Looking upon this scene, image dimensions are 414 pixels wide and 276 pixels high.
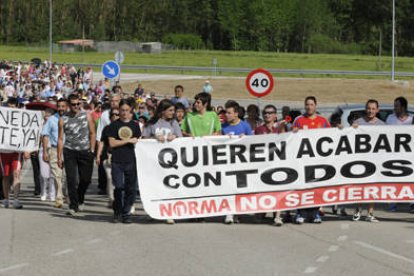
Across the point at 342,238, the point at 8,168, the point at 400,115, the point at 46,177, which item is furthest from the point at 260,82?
the point at 342,238

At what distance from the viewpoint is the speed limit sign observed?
22484mm

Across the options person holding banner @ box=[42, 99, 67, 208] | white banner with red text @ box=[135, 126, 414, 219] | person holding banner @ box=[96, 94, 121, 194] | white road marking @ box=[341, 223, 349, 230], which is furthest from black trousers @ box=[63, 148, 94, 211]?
white road marking @ box=[341, 223, 349, 230]

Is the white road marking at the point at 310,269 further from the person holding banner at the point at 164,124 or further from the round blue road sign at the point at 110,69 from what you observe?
the round blue road sign at the point at 110,69

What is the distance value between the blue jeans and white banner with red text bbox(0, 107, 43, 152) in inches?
108

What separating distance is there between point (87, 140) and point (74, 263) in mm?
4343

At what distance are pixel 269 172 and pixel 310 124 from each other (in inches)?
36.6

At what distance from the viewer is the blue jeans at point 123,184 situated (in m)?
13.4

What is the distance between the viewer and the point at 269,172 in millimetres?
13633

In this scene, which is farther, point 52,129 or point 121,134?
point 52,129

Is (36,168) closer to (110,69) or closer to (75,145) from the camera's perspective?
(75,145)

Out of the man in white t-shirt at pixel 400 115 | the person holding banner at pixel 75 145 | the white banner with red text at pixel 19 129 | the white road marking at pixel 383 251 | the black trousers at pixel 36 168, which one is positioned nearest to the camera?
the white road marking at pixel 383 251

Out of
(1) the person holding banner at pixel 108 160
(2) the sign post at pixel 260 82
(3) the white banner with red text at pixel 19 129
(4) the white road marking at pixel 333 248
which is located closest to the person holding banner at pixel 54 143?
(3) the white banner with red text at pixel 19 129

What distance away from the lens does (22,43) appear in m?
127

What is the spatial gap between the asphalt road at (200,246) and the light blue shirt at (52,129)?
1215mm
